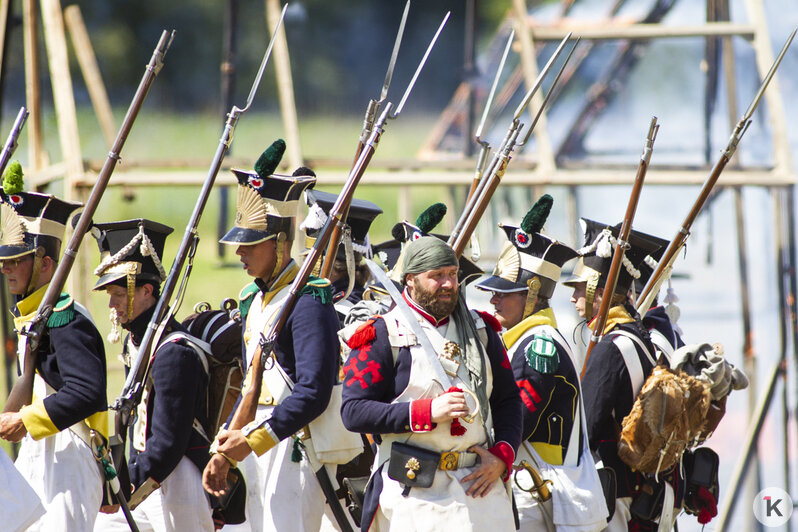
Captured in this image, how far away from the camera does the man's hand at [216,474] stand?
4895 millimetres

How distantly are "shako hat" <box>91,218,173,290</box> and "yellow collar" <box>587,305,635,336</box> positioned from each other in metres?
2.22

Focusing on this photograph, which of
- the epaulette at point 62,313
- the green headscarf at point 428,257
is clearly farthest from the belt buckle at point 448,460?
the epaulette at point 62,313

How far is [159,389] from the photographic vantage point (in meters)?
5.24

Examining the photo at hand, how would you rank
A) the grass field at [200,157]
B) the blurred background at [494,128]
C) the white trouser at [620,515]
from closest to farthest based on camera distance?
1. the white trouser at [620,515]
2. the grass field at [200,157]
3. the blurred background at [494,128]

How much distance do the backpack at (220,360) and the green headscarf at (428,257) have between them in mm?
1245

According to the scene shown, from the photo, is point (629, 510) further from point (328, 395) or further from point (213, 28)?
point (213, 28)

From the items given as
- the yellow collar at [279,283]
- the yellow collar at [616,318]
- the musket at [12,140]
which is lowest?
the yellow collar at [616,318]

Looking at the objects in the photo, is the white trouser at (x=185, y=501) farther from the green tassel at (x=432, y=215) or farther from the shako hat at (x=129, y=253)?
the green tassel at (x=432, y=215)

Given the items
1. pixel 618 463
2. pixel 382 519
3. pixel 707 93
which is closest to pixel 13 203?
pixel 382 519

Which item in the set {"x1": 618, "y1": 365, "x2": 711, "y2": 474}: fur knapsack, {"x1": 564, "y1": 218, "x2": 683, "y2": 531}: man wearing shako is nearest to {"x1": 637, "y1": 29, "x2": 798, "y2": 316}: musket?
{"x1": 564, "y1": 218, "x2": 683, "y2": 531}: man wearing shako

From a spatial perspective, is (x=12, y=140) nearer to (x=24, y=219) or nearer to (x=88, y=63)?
(x=24, y=219)

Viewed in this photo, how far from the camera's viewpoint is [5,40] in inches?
402

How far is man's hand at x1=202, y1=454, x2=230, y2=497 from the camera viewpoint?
16.1ft

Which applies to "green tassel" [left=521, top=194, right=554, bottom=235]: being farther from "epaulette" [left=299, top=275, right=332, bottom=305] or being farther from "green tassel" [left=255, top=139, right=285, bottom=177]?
"green tassel" [left=255, top=139, right=285, bottom=177]
